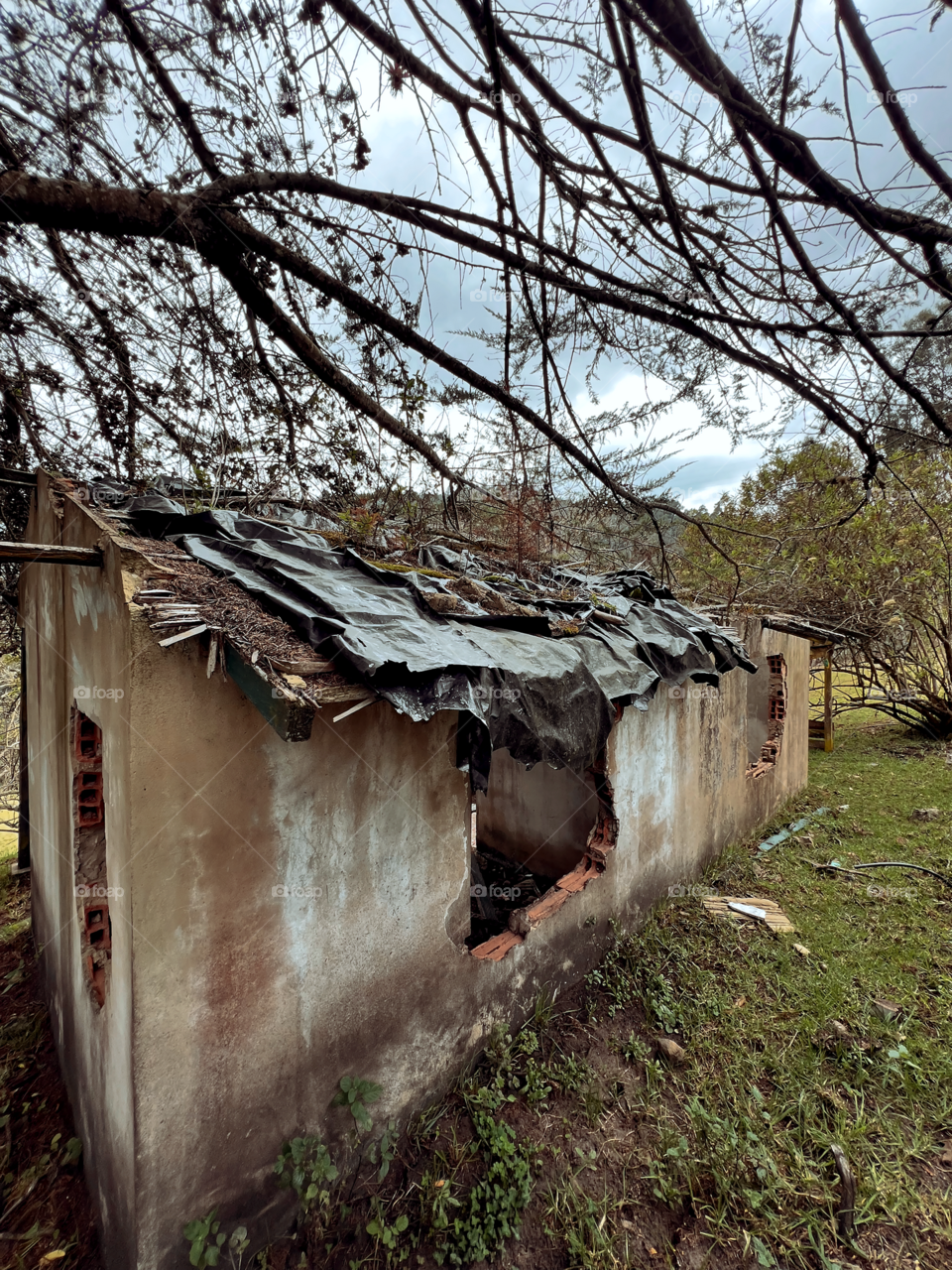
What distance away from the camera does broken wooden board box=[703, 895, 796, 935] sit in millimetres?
5340

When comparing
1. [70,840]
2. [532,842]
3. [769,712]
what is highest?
[70,840]

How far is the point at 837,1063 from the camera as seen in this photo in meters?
3.74

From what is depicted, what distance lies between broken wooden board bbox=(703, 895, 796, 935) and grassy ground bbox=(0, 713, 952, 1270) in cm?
13

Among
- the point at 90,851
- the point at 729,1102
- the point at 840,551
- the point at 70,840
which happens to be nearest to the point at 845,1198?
the point at 729,1102

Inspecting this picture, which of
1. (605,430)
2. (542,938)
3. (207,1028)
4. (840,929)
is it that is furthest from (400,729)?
(840,929)

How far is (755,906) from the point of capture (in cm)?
566

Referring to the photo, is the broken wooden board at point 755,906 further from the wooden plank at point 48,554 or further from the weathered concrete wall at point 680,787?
the wooden plank at point 48,554

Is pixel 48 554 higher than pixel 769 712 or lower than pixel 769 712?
higher

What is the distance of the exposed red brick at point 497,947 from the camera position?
3.69 metres

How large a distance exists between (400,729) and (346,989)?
4.99ft

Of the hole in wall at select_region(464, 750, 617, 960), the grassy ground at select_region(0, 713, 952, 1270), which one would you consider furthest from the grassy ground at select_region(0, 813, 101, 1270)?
the hole in wall at select_region(464, 750, 617, 960)

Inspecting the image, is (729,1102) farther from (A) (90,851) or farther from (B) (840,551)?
(B) (840,551)

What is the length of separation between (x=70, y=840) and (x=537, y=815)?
4.73 metres

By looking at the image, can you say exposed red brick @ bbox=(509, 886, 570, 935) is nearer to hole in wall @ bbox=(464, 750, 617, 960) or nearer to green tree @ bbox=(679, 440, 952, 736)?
hole in wall @ bbox=(464, 750, 617, 960)
